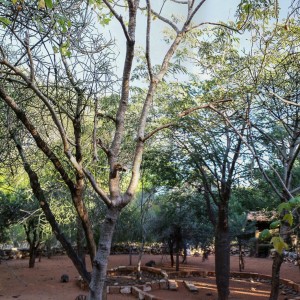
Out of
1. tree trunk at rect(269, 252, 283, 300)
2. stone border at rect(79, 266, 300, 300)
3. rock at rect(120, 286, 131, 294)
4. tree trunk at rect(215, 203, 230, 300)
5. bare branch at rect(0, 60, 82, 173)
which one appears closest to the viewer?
bare branch at rect(0, 60, 82, 173)

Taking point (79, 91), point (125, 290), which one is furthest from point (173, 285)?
point (79, 91)

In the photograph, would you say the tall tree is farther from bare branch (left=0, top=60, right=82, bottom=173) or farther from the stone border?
the stone border

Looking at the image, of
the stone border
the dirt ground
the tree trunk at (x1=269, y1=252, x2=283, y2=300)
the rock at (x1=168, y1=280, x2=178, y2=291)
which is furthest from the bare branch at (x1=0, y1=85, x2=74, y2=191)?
the rock at (x1=168, y1=280, x2=178, y2=291)

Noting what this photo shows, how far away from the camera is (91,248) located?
4215 millimetres

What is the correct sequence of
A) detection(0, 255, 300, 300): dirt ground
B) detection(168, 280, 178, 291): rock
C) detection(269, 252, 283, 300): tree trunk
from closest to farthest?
detection(269, 252, 283, 300): tree trunk, detection(0, 255, 300, 300): dirt ground, detection(168, 280, 178, 291): rock

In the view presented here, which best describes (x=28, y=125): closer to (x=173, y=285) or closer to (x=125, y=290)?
(x=125, y=290)

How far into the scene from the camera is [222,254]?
11.5m

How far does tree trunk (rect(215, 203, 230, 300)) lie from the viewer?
11297 millimetres

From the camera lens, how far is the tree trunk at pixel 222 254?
37.1 feet

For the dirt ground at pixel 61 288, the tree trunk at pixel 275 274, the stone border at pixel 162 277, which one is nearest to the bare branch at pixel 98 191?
the tree trunk at pixel 275 274

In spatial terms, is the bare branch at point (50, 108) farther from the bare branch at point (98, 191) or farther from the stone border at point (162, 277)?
the stone border at point (162, 277)

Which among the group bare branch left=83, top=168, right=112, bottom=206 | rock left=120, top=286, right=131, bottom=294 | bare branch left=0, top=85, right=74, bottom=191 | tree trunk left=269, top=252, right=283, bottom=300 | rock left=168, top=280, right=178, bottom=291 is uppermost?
bare branch left=0, top=85, right=74, bottom=191

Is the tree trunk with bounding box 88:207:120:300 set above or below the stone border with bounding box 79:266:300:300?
above

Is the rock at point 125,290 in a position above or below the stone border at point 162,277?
below
